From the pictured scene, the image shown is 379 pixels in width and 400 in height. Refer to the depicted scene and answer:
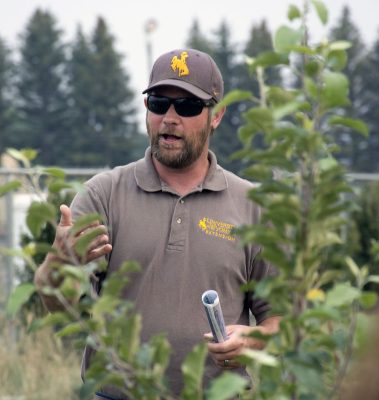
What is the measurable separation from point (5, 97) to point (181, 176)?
6310 centimetres

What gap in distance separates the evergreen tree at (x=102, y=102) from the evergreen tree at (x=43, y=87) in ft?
3.27

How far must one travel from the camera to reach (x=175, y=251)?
11.7 feet

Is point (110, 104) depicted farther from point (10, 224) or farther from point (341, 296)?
point (341, 296)

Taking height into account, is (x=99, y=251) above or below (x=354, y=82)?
above

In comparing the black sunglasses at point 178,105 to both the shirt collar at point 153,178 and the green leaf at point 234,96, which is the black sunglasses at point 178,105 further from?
the green leaf at point 234,96

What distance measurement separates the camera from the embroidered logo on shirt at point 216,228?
3623 millimetres

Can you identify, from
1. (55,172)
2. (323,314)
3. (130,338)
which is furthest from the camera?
(55,172)

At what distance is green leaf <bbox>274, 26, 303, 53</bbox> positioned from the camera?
153 cm

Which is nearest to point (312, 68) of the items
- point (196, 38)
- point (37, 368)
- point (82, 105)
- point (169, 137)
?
point (169, 137)

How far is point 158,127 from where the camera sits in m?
3.66

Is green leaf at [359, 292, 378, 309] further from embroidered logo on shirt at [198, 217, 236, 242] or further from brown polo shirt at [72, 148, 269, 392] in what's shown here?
embroidered logo on shirt at [198, 217, 236, 242]

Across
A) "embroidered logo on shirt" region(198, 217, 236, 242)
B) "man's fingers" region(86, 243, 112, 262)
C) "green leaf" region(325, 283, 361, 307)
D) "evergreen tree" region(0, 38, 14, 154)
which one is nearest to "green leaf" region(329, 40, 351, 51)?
"green leaf" region(325, 283, 361, 307)

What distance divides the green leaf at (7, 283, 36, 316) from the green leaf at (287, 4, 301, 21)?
575 mm

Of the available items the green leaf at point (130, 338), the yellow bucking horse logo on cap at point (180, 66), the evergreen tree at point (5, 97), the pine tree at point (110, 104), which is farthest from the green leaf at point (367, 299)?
the pine tree at point (110, 104)
